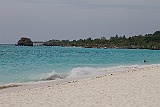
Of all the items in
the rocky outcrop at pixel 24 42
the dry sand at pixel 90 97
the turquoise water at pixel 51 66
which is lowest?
the turquoise water at pixel 51 66

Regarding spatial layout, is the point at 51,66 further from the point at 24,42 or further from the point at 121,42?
the point at 121,42

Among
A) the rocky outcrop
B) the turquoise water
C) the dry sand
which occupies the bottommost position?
the turquoise water

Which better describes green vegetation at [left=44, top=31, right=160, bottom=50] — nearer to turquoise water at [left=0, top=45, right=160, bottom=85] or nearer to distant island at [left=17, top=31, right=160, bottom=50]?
distant island at [left=17, top=31, right=160, bottom=50]

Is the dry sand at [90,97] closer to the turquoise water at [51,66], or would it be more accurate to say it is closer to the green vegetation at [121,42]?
the turquoise water at [51,66]

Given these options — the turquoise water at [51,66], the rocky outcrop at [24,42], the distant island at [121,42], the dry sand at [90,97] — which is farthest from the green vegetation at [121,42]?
the dry sand at [90,97]

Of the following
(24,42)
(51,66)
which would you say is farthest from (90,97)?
(24,42)

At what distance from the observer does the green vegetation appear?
130 metres

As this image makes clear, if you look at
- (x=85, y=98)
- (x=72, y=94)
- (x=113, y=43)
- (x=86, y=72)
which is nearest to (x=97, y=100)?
(x=85, y=98)

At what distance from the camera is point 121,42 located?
14888 centimetres

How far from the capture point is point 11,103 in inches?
347

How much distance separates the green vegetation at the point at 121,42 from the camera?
13038cm

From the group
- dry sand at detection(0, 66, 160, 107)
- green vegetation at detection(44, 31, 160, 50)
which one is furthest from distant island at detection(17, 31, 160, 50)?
dry sand at detection(0, 66, 160, 107)

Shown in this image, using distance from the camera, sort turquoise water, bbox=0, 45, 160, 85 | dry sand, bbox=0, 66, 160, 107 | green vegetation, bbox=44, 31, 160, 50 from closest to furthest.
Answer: dry sand, bbox=0, 66, 160, 107 → turquoise water, bbox=0, 45, 160, 85 → green vegetation, bbox=44, 31, 160, 50

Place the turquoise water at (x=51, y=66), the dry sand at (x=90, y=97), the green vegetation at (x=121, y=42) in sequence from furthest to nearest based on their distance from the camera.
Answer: the green vegetation at (x=121, y=42), the turquoise water at (x=51, y=66), the dry sand at (x=90, y=97)
